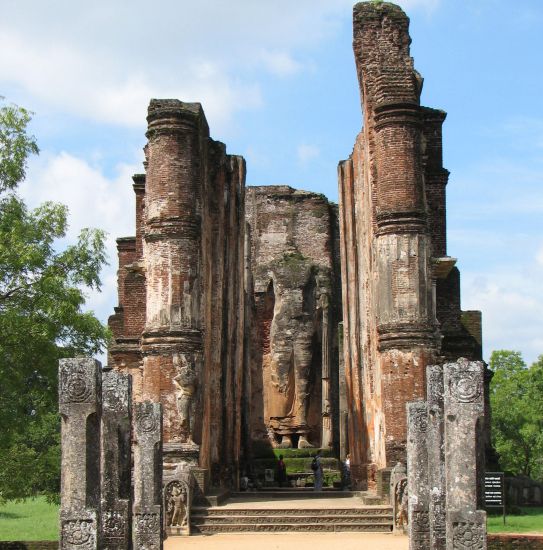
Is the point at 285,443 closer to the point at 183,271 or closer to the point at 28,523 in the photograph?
the point at 28,523

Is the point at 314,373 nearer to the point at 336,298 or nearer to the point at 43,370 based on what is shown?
the point at 336,298

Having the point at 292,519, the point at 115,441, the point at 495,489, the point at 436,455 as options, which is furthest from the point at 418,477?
the point at 292,519

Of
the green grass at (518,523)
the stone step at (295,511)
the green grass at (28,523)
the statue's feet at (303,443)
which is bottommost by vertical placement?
the green grass at (28,523)

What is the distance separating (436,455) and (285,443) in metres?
18.3

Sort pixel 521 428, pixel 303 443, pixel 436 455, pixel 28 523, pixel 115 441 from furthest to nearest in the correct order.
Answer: pixel 521 428
pixel 303 443
pixel 28 523
pixel 436 455
pixel 115 441

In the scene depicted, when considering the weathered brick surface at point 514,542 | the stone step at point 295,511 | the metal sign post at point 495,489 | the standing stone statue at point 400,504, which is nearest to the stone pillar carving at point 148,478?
the stone step at point 295,511

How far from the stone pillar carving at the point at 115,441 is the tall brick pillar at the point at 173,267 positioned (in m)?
7.16

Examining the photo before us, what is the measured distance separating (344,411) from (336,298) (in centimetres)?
417

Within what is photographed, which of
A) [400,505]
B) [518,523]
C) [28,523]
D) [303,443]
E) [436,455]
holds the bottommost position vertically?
[28,523]

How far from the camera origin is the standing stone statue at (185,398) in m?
20.3

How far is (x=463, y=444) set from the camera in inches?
429

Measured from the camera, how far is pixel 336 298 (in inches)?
1291

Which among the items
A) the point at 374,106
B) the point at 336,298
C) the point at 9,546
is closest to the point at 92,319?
the point at 9,546

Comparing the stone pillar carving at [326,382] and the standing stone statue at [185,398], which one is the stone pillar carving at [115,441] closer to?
the standing stone statue at [185,398]
